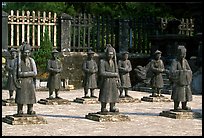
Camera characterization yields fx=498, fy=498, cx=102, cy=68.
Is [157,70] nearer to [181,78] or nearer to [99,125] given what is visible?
[181,78]

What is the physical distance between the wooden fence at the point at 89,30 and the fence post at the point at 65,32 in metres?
0.05

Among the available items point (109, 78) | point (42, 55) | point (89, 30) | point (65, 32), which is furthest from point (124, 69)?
point (89, 30)

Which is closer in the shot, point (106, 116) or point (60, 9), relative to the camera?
point (106, 116)

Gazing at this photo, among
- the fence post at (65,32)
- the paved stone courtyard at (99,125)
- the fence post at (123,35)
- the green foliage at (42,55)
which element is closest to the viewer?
the paved stone courtyard at (99,125)

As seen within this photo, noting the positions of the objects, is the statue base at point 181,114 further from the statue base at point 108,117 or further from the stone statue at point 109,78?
the stone statue at point 109,78

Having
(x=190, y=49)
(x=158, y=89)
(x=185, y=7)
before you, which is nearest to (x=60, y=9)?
(x=185, y=7)

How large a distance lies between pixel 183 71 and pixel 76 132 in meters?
4.16

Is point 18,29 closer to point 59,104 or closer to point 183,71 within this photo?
point 59,104

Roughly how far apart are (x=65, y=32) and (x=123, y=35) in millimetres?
3435

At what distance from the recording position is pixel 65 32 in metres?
24.1

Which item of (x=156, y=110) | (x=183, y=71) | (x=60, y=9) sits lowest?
(x=156, y=110)

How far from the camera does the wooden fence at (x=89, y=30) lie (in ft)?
76.1

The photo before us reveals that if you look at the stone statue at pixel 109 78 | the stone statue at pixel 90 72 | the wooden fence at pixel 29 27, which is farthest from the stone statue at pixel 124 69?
the wooden fence at pixel 29 27

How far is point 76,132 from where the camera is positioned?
10602 mm
